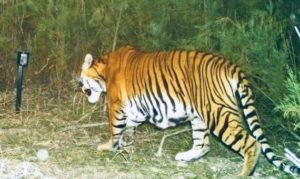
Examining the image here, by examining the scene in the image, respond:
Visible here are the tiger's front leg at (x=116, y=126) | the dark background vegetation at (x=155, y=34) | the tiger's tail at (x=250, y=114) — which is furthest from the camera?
the dark background vegetation at (x=155, y=34)

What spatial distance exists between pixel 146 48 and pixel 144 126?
1090mm

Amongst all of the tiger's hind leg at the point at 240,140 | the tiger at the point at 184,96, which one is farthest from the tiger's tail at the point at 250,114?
the tiger's hind leg at the point at 240,140

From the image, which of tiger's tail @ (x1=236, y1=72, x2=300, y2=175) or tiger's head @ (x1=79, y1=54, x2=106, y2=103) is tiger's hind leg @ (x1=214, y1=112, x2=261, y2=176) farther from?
tiger's head @ (x1=79, y1=54, x2=106, y2=103)

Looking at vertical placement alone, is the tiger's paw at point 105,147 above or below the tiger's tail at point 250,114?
below

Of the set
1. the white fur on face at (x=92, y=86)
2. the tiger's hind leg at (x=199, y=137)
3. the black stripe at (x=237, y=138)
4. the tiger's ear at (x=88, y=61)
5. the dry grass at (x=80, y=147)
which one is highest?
the tiger's ear at (x=88, y=61)

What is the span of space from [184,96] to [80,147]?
3.86 feet

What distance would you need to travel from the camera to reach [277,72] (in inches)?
244

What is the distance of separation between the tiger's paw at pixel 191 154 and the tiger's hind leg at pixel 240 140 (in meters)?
0.57

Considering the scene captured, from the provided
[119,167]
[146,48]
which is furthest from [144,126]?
[119,167]

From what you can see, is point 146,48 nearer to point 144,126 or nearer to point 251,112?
point 144,126

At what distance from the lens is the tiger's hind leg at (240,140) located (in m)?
5.33

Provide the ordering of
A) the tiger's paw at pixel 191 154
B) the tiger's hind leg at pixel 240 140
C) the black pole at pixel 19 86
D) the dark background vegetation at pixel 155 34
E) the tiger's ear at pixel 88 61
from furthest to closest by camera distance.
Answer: the black pole at pixel 19 86, the tiger's ear at pixel 88 61, the dark background vegetation at pixel 155 34, the tiger's paw at pixel 191 154, the tiger's hind leg at pixel 240 140

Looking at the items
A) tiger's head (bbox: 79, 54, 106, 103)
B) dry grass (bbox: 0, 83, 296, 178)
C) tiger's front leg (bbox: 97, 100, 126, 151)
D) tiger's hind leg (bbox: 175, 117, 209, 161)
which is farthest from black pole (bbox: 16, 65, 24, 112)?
tiger's hind leg (bbox: 175, 117, 209, 161)

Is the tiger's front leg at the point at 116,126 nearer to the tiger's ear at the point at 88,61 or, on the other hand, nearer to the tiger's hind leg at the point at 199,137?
the tiger's ear at the point at 88,61
